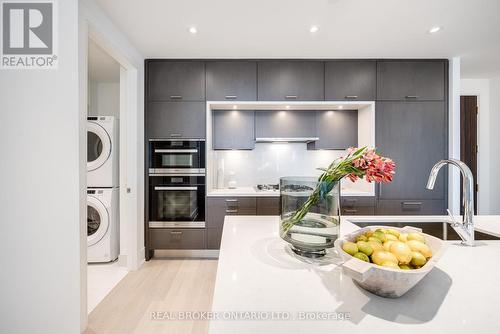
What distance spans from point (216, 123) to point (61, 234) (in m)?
2.03

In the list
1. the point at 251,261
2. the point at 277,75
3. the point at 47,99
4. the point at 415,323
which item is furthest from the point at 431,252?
the point at 277,75

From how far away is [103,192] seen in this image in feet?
9.11

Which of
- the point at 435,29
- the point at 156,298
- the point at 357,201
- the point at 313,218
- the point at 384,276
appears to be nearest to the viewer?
the point at 384,276

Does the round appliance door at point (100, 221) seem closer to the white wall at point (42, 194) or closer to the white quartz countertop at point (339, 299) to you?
the white wall at point (42, 194)

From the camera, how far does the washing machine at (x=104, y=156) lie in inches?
109

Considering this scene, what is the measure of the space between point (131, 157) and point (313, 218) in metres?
2.38

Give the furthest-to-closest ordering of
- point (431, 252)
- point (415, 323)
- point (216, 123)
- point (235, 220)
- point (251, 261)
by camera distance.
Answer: point (216, 123) → point (235, 220) → point (251, 261) → point (431, 252) → point (415, 323)

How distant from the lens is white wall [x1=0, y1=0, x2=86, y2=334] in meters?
1.53

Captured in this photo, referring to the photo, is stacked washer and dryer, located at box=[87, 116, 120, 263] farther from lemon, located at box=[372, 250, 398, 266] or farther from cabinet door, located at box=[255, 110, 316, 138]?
lemon, located at box=[372, 250, 398, 266]

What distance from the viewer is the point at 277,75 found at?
2887mm

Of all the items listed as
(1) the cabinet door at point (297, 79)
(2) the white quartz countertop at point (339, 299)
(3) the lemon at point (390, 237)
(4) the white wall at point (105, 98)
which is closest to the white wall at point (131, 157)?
(4) the white wall at point (105, 98)

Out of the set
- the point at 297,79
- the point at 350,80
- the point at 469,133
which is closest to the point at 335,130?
the point at 350,80

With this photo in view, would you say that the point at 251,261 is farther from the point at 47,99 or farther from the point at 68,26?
the point at 68,26

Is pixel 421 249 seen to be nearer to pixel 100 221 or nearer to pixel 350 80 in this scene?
pixel 350 80
